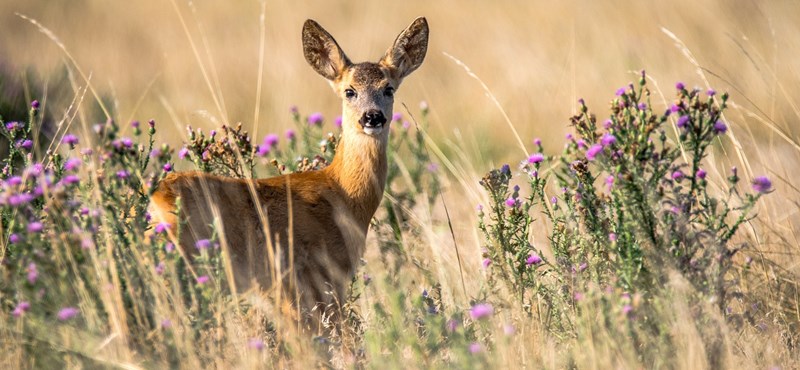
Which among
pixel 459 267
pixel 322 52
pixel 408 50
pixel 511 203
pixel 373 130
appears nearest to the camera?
pixel 511 203

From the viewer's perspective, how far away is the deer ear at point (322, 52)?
256 inches

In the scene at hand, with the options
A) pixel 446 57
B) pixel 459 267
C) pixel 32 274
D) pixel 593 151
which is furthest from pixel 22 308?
pixel 446 57

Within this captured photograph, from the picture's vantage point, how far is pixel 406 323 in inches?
194

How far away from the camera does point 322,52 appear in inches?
260

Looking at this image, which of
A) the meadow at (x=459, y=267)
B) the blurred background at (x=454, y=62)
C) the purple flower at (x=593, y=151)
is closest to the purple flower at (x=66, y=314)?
the meadow at (x=459, y=267)

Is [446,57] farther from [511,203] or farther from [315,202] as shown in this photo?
[511,203]

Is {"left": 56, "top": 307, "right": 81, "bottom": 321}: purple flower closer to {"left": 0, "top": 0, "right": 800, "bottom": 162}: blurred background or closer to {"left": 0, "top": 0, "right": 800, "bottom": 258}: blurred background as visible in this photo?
{"left": 0, "top": 0, "right": 800, "bottom": 258}: blurred background

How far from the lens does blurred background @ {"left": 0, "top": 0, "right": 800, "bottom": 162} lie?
1063 centimetres

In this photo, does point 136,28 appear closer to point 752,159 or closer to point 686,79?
point 686,79

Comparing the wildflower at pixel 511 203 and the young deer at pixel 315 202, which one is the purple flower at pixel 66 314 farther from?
the wildflower at pixel 511 203

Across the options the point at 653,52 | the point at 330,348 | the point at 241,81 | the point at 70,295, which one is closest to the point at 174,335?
the point at 70,295

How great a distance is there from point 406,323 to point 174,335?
1.18 m

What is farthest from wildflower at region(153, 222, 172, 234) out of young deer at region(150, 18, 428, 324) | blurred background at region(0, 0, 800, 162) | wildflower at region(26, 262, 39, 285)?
blurred background at region(0, 0, 800, 162)

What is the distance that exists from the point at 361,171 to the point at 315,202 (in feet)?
1.38
